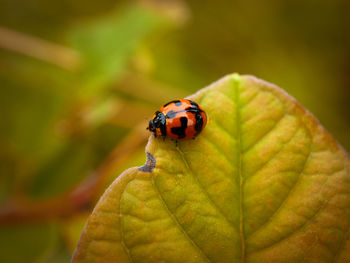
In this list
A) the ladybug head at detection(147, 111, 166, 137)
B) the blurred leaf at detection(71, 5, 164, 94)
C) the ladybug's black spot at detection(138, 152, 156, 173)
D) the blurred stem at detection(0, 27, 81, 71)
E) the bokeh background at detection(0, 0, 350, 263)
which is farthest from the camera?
the blurred stem at detection(0, 27, 81, 71)

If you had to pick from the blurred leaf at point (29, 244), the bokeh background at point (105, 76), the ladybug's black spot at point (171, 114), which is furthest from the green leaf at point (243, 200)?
the blurred leaf at point (29, 244)

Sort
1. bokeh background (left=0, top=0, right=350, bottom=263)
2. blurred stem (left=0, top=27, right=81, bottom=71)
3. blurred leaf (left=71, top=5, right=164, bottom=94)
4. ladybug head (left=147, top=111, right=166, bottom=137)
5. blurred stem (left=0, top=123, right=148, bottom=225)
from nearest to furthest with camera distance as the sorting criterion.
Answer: ladybug head (left=147, top=111, right=166, bottom=137)
blurred stem (left=0, top=123, right=148, bottom=225)
bokeh background (left=0, top=0, right=350, bottom=263)
blurred leaf (left=71, top=5, right=164, bottom=94)
blurred stem (left=0, top=27, right=81, bottom=71)

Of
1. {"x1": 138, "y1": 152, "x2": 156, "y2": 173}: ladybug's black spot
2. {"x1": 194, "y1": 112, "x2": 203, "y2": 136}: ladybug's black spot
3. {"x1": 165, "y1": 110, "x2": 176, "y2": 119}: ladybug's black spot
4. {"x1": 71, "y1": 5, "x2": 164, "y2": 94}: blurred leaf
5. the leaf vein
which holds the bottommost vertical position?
the leaf vein

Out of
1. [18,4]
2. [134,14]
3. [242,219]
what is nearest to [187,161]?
[242,219]

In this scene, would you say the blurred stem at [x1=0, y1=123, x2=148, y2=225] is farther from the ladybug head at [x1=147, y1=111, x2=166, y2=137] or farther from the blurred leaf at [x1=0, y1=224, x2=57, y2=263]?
the ladybug head at [x1=147, y1=111, x2=166, y2=137]

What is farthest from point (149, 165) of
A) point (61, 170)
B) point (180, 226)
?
point (61, 170)

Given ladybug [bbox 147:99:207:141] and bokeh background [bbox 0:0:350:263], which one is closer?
ladybug [bbox 147:99:207:141]

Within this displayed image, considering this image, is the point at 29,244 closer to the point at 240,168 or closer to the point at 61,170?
the point at 61,170

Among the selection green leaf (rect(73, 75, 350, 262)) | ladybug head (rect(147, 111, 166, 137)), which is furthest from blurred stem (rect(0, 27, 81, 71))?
green leaf (rect(73, 75, 350, 262))
